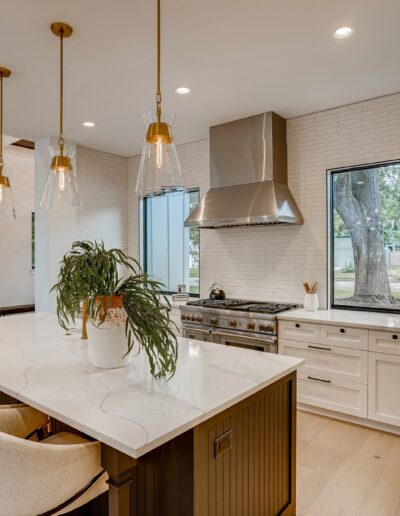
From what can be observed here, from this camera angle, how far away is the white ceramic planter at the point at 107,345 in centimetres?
184

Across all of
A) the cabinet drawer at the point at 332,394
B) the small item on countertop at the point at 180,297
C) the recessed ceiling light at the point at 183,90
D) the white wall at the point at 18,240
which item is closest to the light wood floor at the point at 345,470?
the cabinet drawer at the point at 332,394

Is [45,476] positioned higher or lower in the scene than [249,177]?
lower

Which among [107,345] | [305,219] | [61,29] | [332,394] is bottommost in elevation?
[332,394]

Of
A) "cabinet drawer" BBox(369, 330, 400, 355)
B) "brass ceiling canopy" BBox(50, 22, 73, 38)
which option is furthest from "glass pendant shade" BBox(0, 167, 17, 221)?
"cabinet drawer" BBox(369, 330, 400, 355)

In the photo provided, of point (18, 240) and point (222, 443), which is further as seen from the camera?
point (18, 240)

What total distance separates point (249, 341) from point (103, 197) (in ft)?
9.93

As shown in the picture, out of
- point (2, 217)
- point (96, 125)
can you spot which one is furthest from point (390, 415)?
point (96, 125)

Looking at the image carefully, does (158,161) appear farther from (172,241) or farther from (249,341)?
(172,241)

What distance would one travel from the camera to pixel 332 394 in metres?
3.38

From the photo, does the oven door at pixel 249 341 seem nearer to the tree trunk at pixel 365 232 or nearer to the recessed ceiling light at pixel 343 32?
the tree trunk at pixel 365 232

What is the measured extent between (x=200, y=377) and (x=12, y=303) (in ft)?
18.9

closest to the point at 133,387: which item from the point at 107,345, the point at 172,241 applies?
the point at 107,345

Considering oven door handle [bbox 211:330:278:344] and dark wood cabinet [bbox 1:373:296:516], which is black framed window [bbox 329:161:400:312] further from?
dark wood cabinet [bbox 1:373:296:516]

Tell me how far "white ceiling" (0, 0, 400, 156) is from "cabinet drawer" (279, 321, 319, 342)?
6.93 ft
